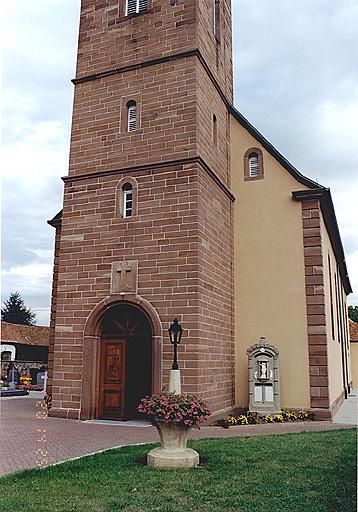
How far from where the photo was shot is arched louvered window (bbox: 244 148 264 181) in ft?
52.6

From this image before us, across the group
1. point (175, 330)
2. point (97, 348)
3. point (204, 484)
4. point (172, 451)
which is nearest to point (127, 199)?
point (97, 348)

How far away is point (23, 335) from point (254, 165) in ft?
74.1

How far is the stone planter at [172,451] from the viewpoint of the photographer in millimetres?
7562

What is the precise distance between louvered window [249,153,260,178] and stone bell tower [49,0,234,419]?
891 millimetres

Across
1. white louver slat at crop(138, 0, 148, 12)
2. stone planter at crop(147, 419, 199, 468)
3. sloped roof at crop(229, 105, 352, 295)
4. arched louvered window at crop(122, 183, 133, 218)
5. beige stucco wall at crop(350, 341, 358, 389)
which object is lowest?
stone planter at crop(147, 419, 199, 468)

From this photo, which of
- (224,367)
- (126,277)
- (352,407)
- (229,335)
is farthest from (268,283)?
(352,407)

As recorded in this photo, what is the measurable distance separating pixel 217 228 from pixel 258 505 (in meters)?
9.56

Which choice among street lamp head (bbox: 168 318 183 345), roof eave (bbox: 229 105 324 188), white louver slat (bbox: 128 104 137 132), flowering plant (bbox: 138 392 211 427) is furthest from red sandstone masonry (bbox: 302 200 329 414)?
flowering plant (bbox: 138 392 211 427)

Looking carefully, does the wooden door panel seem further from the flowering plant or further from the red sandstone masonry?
the flowering plant

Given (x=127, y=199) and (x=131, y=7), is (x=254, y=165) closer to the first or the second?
(x=127, y=199)

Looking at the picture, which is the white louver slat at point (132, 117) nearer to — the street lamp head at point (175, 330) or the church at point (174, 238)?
the church at point (174, 238)

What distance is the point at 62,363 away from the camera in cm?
1359

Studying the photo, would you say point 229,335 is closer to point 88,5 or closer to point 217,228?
point 217,228

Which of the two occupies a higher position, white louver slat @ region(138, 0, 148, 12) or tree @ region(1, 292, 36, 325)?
white louver slat @ region(138, 0, 148, 12)
